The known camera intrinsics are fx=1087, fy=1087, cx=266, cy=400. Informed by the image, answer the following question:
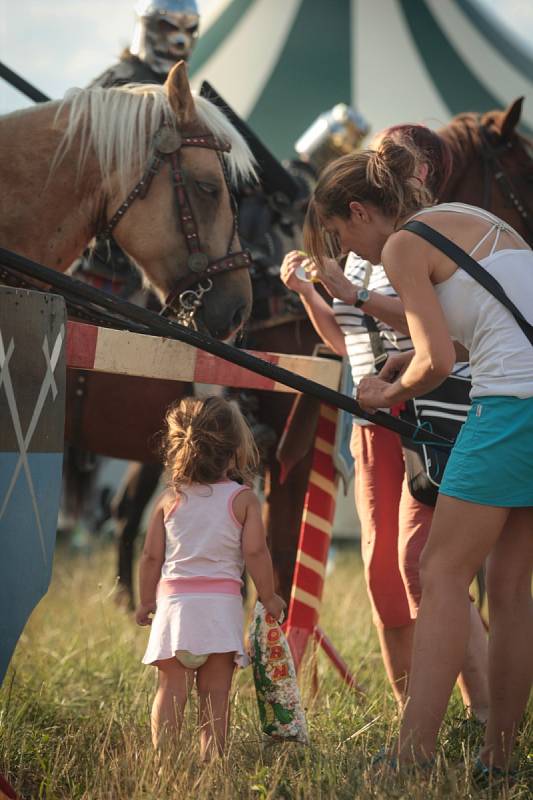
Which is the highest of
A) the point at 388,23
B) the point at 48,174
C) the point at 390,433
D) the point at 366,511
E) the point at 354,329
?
the point at 388,23

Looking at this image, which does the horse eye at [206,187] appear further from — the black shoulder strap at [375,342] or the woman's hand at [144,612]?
the woman's hand at [144,612]

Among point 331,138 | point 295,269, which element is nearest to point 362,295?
point 295,269

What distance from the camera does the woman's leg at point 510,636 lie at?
2.62 m

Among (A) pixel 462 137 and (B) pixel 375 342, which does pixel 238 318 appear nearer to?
(B) pixel 375 342

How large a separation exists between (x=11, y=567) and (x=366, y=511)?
4.21 feet

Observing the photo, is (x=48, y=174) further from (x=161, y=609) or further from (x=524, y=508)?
(x=524, y=508)

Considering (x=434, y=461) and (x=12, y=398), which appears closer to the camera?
(x=12, y=398)

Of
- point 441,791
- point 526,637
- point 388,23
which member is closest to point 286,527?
point 526,637

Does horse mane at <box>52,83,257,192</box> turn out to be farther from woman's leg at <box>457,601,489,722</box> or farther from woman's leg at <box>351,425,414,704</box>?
woman's leg at <box>457,601,489,722</box>

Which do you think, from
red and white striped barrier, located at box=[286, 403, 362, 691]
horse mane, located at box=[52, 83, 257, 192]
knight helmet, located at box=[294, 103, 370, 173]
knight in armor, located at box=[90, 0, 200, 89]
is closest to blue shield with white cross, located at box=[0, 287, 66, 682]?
horse mane, located at box=[52, 83, 257, 192]

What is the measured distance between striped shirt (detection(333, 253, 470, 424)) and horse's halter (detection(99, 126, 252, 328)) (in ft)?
1.58

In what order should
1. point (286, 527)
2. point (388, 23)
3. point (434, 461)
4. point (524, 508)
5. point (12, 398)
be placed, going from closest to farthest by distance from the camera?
point (12, 398), point (524, 508), point (434, 461), point (286, 527), point (388, 23)

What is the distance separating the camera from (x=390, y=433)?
327 centimetres

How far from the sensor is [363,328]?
3287mm
